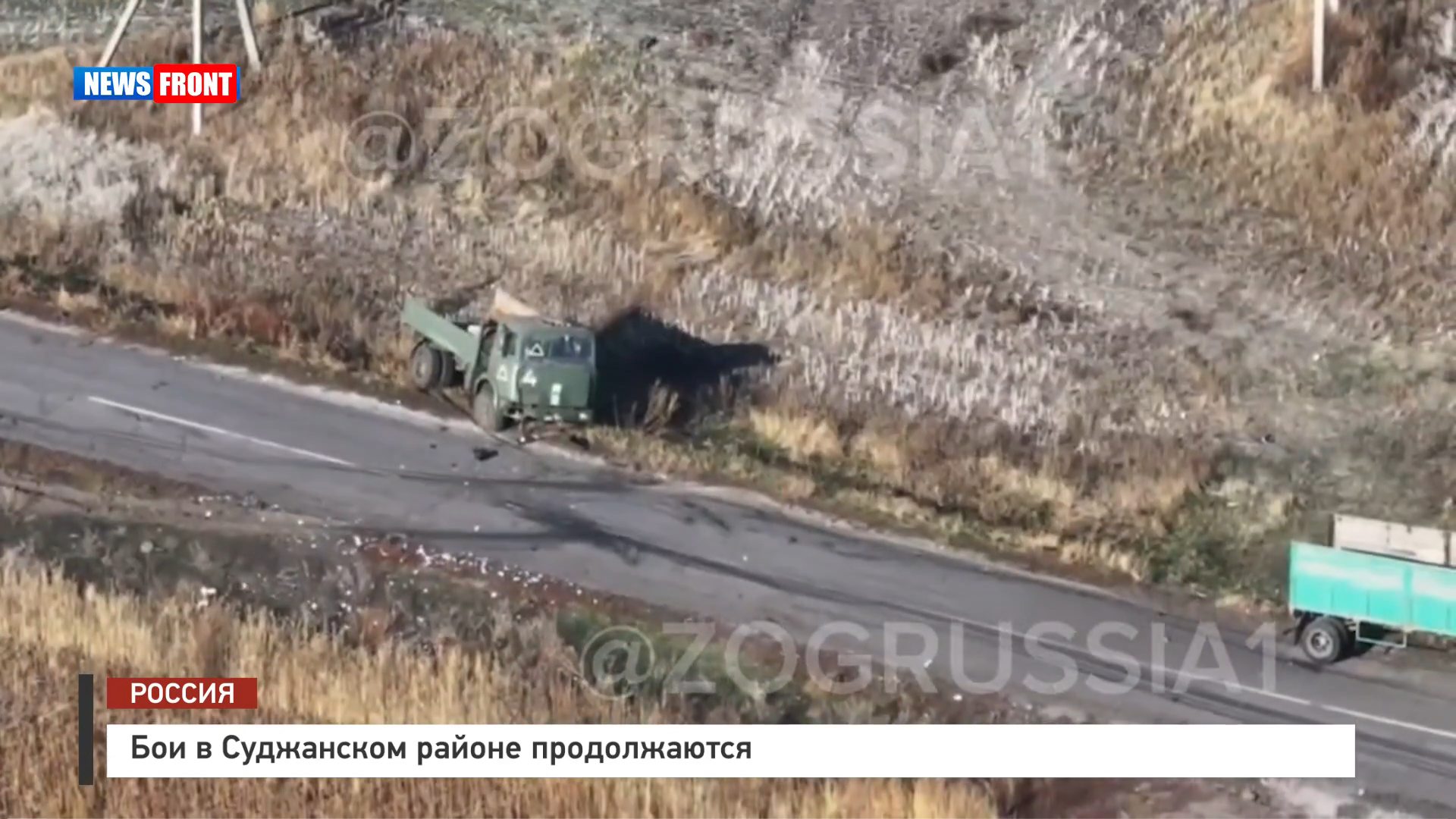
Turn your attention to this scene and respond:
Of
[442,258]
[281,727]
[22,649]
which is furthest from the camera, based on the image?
[442,258]

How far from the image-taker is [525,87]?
110 feet

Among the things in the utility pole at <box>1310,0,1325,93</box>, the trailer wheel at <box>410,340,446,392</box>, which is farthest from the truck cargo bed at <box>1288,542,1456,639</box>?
the utility pole at <box>1310,0,1325,93</box>

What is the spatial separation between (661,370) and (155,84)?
12.3m

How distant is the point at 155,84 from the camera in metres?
33.2

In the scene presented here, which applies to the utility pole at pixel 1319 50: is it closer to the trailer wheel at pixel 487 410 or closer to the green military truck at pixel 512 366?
the green military truck at pixel 512 366

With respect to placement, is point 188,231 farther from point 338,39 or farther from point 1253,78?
point 1253,78

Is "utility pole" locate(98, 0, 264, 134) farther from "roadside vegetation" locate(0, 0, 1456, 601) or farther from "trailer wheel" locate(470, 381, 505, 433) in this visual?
"trailer wheel" locate(470, 381, 505, 433)

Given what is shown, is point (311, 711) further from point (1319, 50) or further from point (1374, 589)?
point (1319, 50)

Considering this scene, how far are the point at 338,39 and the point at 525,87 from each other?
13.8ft

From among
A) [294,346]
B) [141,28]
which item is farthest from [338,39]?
[294,346]

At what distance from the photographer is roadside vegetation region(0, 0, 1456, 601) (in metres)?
24.7

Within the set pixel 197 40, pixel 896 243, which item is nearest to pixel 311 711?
pixel 896 243

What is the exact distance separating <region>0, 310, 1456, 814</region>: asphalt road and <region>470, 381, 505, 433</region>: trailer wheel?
0.26 meters
